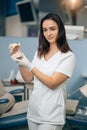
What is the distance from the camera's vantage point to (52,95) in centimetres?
148

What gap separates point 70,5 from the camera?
3.32 metres

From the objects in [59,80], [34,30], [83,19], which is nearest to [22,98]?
[34,30]

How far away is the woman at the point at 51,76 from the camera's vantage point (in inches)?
57.5

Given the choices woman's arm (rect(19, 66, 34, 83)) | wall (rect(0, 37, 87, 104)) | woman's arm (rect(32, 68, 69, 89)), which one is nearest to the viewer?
woman's arm (rect(32, 68, 69, 89))

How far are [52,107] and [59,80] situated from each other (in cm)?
17

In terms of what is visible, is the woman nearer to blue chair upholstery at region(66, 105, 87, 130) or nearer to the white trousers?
the white trousers

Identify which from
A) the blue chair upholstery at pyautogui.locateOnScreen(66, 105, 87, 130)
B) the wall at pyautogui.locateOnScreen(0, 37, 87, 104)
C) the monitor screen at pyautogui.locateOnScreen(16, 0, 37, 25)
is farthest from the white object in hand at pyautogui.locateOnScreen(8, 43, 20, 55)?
the monitor screen at pyautogui.locateOnScreen(16, 0, 37, 25)

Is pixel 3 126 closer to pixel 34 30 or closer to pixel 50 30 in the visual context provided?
pixel 50 30

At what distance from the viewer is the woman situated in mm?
1461

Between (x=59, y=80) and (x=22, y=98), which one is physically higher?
(x=59, y=80)

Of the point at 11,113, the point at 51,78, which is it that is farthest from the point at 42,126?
the point at 11,113

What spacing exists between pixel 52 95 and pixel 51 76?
A: 0.12 meters

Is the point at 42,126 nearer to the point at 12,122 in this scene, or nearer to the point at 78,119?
the point at 78,119

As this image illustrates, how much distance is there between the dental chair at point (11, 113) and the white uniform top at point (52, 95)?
0.76 metres
